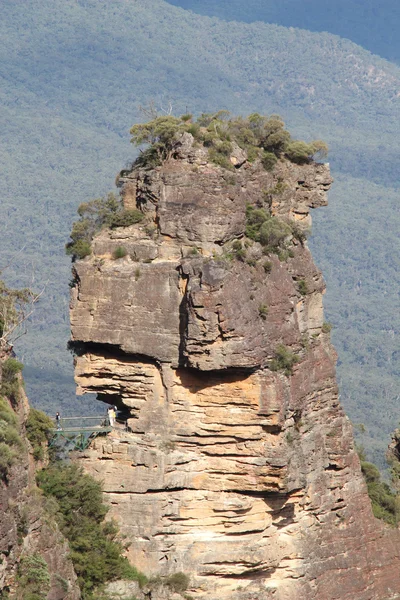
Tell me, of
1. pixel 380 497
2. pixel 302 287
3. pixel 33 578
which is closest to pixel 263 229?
pixel 302 287

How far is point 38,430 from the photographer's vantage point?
2206 inches

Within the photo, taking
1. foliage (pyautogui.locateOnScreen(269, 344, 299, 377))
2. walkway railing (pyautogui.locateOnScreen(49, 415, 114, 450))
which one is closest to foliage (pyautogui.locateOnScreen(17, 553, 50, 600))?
walkway railing (pyautogui.locateOnScreen(49, 415, 114, 450))

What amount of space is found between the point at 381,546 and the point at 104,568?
13669 mm

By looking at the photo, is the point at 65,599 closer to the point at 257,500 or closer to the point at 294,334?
the point at 257,500

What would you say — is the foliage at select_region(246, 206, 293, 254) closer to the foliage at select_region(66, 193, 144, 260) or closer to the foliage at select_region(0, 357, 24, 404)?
the foliage at select_region(66, 193, 144, 260)

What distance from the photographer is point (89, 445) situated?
190ft

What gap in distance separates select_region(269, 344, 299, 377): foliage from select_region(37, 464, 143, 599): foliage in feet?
25.2

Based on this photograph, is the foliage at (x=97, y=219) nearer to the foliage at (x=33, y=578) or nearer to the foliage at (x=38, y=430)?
the foliage at (x=38, y=430)

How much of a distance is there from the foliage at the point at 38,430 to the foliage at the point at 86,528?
74 cm

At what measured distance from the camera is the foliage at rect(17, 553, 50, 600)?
48.5 meters

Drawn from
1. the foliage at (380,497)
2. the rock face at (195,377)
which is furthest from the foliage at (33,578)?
the foliage at (380,497)

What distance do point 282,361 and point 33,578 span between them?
13555 millimetres

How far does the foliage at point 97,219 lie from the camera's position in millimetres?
58156

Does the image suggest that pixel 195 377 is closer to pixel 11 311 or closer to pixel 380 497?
pixel 11 311
